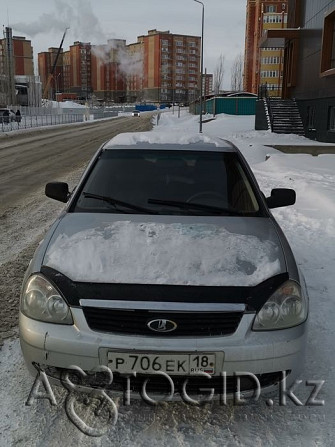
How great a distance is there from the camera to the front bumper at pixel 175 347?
2.53m

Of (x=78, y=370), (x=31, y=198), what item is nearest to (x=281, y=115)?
(x=31, y=198)

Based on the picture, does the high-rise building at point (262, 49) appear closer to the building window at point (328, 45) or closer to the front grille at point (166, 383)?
the building window at point (328, 45)

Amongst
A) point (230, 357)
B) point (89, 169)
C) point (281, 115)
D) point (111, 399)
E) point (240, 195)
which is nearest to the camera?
point (230, 357)

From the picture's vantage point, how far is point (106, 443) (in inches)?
101

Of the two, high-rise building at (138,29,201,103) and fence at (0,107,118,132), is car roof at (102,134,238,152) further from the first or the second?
high-rise building at (138,29,201,103)

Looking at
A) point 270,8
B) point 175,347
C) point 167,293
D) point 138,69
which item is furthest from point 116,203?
point 138,69

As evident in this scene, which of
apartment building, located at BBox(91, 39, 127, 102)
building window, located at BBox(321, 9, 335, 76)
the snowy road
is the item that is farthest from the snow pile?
apartment building, located at BBox(91, 39, 127, 102)

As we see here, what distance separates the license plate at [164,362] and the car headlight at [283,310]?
33 centimetres

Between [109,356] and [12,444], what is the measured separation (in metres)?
0.70

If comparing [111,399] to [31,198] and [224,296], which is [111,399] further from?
[31,198]

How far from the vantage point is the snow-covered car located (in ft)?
8.33

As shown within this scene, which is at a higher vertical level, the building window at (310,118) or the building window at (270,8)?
the building window at (270,8)

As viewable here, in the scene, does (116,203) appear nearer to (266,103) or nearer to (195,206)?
(195,206)

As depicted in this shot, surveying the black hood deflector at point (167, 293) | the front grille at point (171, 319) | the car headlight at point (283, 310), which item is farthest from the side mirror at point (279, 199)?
the front grille at point (171, 319)
